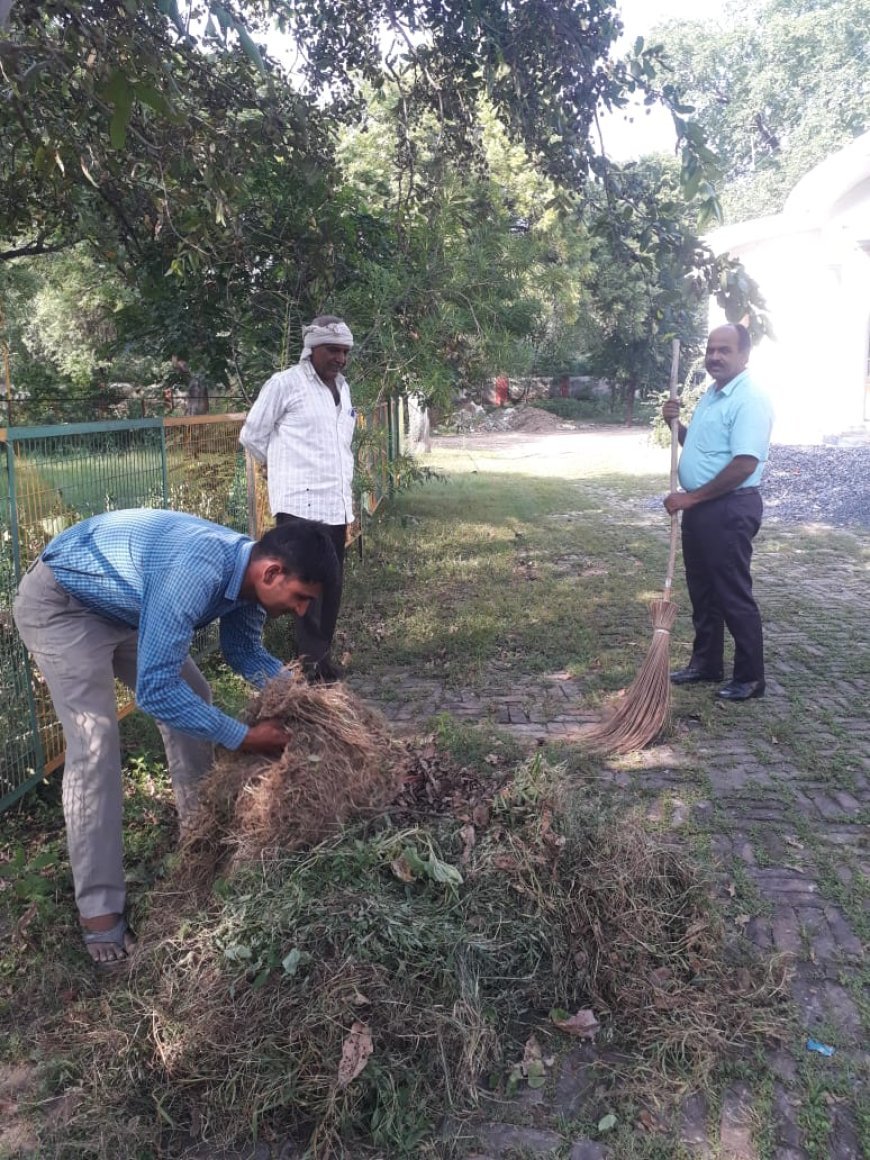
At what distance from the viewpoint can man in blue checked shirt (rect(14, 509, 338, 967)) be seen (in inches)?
115

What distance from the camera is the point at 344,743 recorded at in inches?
121

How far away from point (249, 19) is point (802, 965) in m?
7.11

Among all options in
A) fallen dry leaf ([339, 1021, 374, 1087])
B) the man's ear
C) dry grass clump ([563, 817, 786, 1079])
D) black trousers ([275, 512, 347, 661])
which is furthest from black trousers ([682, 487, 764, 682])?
fallen dry leaf ([339, 1021, 374, 1087])

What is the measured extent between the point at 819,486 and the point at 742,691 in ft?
32.8

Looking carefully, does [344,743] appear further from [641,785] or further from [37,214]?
[37,214]

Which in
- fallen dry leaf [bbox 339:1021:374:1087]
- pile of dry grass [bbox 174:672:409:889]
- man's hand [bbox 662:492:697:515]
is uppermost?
man's hand [bbox 662:492:697:515]

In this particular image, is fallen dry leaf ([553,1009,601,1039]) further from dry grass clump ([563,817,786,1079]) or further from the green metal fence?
the green metal fence

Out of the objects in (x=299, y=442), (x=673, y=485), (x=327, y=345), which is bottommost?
(x=673, y=485)

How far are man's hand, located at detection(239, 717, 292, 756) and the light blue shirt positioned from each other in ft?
11.4

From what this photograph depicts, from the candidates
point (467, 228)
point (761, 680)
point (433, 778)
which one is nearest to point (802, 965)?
point (433, 778)

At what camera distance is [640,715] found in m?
5.13

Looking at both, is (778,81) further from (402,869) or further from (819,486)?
(402,869)

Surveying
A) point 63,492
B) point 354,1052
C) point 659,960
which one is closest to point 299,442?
point 63,492

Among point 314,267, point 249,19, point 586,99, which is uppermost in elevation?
point 249,19
